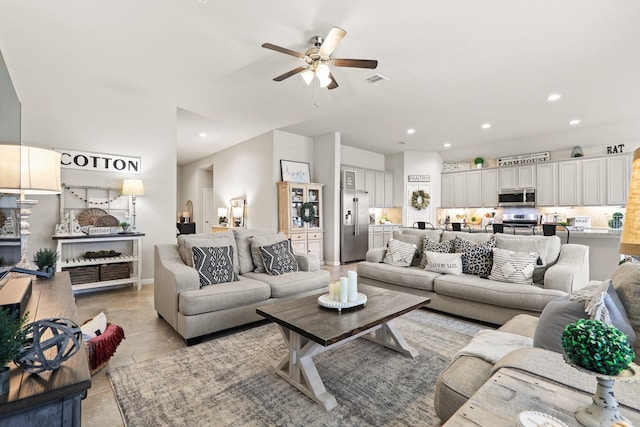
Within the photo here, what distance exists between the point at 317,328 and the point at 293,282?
1405 millimetres

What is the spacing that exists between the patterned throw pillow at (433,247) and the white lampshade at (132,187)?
417 centimetres

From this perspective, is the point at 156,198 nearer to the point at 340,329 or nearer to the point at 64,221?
the point at 64,221

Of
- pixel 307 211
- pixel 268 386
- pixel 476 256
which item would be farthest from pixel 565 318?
pixel 307 211

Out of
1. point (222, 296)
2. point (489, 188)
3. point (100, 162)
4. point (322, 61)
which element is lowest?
Answer: point (222, 296)

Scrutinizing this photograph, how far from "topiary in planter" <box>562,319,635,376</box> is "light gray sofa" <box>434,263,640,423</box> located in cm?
30

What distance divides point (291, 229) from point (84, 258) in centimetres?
342

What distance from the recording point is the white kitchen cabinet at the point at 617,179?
575cm

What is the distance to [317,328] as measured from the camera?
183 centimetres

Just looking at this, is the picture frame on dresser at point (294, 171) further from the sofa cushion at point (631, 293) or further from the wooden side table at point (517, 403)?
the wooden side table at point (517, 403)

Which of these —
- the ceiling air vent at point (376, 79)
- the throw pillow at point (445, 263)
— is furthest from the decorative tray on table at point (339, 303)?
the ceiling air vent at point (376, 79)

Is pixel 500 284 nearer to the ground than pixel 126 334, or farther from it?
farther from it

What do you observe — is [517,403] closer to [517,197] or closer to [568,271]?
[568,271]

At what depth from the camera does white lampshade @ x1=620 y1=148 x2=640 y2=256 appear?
2.58 ft

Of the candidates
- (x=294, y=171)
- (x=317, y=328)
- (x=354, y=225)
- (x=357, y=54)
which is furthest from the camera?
(x=354, y=225)
